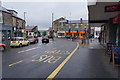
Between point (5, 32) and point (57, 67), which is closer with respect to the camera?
point (57, 67)

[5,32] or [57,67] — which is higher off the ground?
[5,32]

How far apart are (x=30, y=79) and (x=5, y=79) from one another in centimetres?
115

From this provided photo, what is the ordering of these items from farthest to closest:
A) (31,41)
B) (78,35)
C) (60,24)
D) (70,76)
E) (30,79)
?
(60,24), (78,35), (31,41), (70,76), (30,79)

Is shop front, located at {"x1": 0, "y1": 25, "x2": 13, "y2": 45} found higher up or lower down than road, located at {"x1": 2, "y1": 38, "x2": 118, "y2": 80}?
higher up

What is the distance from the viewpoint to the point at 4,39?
86.2ft

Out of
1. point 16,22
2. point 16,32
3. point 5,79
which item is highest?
point 16,22

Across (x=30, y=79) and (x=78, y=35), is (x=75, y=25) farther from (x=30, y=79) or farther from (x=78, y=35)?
(x=30, y=79)

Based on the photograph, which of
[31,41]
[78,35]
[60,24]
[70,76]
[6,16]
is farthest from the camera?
[60,24]

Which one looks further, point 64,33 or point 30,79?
point 64,33

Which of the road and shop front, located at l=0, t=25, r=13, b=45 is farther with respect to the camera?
shop front, located at l=0, t=25, r=13, b=45

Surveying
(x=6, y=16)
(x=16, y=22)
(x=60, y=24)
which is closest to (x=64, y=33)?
(x=60, y=24)

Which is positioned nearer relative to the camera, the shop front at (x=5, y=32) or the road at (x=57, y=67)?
the road at (x=57, y=67)

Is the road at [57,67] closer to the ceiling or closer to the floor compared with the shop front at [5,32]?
closer to the floor

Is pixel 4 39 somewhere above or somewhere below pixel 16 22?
below
